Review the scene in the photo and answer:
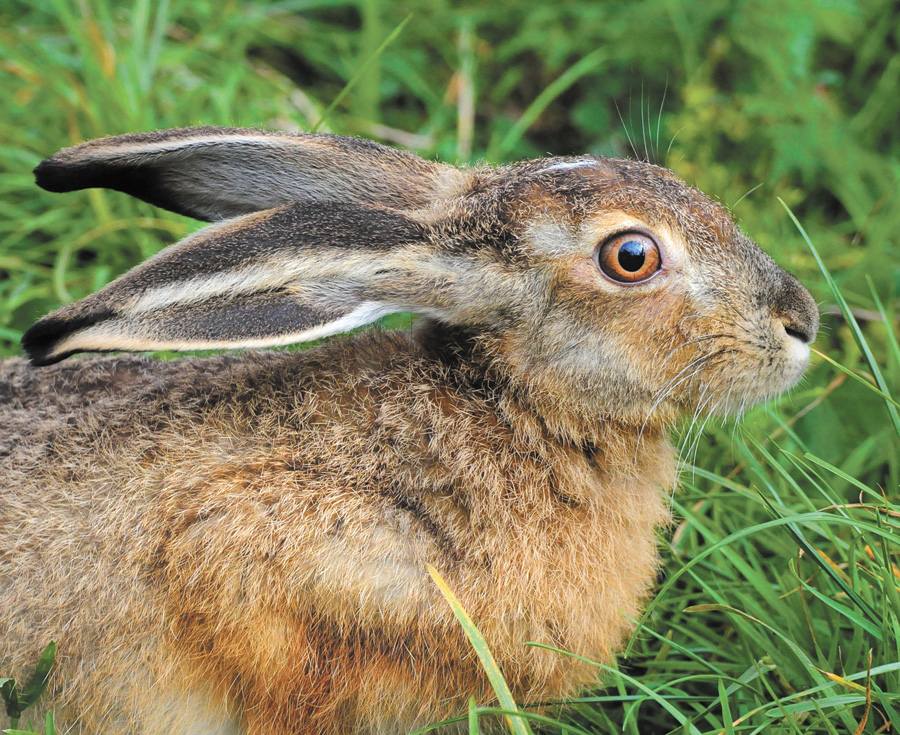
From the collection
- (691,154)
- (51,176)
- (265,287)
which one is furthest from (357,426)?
(691,154)

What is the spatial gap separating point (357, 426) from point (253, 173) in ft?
2.89

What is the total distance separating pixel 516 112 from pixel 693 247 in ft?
11.7

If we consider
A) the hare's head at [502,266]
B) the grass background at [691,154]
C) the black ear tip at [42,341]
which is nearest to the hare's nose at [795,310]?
the hare's head at [502,266]

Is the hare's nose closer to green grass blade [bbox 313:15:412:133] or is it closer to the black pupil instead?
the black pupil

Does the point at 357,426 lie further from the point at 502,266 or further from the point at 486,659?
the point at 486,659

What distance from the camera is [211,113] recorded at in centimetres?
560

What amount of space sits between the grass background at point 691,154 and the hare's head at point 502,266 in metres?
0.30

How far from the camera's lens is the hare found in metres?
3.07

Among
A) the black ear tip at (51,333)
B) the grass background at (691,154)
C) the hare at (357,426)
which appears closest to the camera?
the black ear tip at (51,333)

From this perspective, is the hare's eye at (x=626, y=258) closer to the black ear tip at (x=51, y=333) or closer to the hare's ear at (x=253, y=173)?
the hare's ear at (x=253, y=173)

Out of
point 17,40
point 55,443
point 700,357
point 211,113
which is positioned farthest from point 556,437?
point 17,40

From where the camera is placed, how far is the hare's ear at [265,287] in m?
2.92

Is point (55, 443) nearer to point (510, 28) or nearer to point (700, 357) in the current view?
point (700, 357)

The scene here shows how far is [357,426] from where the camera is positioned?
3.30 m
